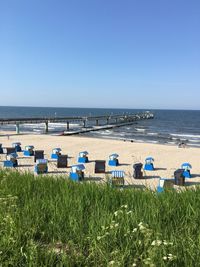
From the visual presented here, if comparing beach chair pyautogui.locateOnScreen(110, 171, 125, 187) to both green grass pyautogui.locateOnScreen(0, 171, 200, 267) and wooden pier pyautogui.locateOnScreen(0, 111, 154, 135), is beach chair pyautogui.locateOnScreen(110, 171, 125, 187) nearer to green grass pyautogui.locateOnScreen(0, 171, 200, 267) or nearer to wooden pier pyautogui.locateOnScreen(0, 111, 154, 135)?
green grass pyautogui.locateOnScreen(0, 171, 200, 267)

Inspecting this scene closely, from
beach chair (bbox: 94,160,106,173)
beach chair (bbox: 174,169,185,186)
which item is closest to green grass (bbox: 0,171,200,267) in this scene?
beach chair (bbox: 174,169,185,186)

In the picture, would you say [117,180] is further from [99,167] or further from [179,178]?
[99,167]

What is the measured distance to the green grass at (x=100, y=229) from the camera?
9.37 feet

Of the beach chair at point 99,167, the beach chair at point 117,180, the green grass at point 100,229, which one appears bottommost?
the beach chair at point 99,167

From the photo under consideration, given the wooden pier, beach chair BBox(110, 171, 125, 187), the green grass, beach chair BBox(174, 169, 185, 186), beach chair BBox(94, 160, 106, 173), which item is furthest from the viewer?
the wooden pier

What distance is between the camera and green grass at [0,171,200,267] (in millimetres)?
2855

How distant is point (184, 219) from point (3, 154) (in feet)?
73.7

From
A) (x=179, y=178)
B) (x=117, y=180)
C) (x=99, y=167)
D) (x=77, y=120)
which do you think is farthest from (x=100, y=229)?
(x=77, y=120)

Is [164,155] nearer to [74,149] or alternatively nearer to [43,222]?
[74,149]

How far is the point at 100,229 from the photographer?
3.35 meters

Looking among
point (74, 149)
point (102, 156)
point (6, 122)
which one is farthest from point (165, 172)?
point (6, 122)

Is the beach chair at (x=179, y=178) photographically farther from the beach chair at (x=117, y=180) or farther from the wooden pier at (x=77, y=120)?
the wooden pier at (x=77, y=120)

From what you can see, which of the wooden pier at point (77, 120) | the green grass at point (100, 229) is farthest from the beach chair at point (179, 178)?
the wooden pier at point (77, 120)

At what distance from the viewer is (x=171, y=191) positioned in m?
4.93
